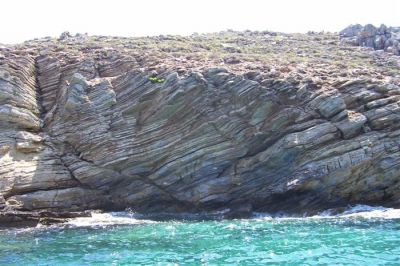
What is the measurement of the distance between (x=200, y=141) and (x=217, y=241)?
1065cm

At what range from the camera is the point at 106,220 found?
32250 mm

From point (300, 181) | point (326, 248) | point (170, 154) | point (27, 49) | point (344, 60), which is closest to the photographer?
point (326, 248)

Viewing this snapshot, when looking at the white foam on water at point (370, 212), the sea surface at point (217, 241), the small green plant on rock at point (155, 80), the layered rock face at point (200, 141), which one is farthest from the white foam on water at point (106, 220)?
the white foam on water at point (370, 212)

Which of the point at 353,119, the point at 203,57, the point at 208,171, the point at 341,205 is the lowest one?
the point at 341,205

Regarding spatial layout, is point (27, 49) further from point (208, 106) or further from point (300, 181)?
point (300, 181)

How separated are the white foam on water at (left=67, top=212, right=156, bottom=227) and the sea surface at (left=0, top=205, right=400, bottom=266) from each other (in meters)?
0.06

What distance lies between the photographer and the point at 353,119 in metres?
32.8

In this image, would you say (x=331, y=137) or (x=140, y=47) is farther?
(x=140, y=47)

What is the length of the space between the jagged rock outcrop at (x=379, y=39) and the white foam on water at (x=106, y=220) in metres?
34.3

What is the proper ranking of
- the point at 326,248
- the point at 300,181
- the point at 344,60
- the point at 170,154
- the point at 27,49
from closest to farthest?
the point at 326,248
the point at 300,181
the point at 170,154
the point at 27,49
the point at 344,60

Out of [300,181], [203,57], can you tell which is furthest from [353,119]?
[203,57]

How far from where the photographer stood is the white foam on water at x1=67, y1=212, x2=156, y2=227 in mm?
31375

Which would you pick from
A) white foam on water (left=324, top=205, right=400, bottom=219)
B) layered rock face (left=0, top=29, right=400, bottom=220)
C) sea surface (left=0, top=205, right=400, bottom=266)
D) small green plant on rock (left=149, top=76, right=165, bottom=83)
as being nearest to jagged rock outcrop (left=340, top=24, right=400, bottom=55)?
layered rock face (left=0, top=29, right=400, bottom=220)

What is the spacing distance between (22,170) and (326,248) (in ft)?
66.2
